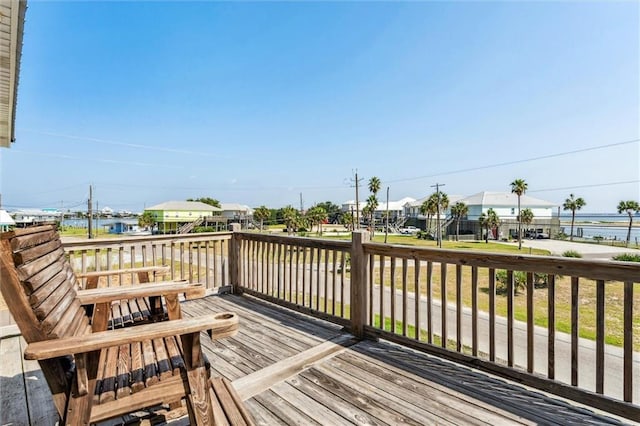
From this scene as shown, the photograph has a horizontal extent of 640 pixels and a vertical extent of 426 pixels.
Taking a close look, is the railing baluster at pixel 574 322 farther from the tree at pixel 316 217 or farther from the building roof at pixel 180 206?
the building roof at pixel 180 206

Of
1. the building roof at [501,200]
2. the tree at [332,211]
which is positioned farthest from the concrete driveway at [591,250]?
the tree at [332,211]

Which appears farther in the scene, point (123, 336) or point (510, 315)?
point (510, 315)

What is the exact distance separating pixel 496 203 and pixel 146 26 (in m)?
43.9

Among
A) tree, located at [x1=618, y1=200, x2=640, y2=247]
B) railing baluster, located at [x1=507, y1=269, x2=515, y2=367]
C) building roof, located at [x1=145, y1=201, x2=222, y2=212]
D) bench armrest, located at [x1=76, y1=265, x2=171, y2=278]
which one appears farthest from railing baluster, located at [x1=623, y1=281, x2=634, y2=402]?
building roof, located at [x1=145, y1=201, x2=222, y2=212]

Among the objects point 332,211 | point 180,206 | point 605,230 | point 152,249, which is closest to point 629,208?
point 605,230

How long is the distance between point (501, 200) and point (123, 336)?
4738 cm

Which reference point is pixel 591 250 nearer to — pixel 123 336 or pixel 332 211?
pixel 123 336

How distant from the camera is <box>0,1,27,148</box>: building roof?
251cm

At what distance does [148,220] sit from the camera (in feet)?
137

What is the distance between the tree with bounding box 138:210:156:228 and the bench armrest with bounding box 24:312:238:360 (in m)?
45.1

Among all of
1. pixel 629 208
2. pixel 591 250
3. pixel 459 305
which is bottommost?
pixel 591 250

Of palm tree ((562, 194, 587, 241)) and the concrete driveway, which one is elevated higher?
palm tree ((562, 194, 587, 241))

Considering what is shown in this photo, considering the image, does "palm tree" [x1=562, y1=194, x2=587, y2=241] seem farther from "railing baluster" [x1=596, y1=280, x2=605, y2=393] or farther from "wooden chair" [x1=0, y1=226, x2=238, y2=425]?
"wooden chair" [x1=0, y1=226, x2=238, y2=425]

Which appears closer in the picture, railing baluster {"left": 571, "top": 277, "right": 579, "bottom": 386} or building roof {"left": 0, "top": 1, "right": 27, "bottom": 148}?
railing baluster {"left": 571, "top": 277, "right": 579, "bottom": 386}
